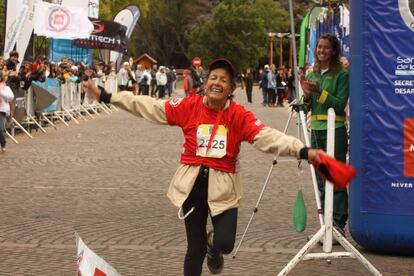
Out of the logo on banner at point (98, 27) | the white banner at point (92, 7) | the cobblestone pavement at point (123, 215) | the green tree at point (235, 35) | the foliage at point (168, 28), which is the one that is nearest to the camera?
the cobblestone pavement at point (123, 215)

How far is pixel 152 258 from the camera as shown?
7.95 m

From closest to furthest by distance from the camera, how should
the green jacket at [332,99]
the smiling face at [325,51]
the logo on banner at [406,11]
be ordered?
1. the logo on banner at [406,11]
2. the green jacket at [332,99]
3. the smiling face at [325,51]

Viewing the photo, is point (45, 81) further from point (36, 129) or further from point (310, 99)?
point (310, 99)

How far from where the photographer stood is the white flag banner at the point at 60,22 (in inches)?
1001

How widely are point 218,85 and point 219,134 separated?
0.31 metres

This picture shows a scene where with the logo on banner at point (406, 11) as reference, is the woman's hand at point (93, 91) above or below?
below

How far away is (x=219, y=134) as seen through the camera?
237 inches

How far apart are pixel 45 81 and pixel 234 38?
244 feet

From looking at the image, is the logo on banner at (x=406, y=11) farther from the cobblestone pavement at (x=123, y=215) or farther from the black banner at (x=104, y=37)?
the black banner at (x=104, y=37)

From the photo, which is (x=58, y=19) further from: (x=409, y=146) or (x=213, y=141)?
(x=213, y=141)

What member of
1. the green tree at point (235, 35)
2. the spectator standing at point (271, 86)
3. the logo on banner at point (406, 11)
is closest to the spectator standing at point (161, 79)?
the spectator standing at point (271, 86)

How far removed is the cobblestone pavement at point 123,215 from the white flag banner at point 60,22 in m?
7.23

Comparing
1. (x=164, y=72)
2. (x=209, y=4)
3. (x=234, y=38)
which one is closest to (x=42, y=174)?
(x=164, y=72)

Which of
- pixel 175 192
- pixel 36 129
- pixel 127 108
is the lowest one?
pixel 36 129
